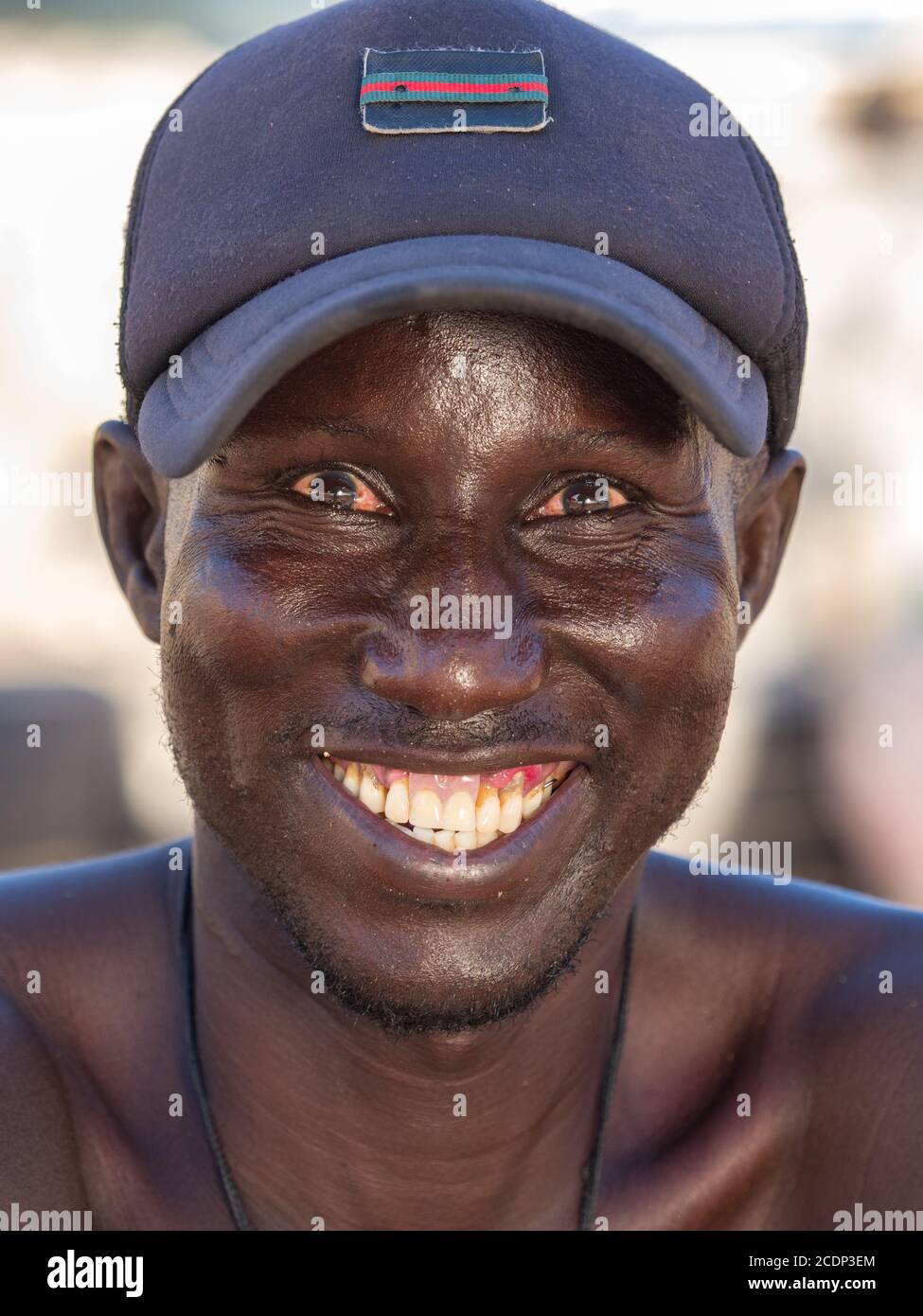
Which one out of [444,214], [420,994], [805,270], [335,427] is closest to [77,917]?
[420,994]

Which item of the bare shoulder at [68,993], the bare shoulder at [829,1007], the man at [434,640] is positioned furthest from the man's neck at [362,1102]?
the bare shoulder at [829,1007]

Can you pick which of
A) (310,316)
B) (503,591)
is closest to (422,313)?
(310,316)

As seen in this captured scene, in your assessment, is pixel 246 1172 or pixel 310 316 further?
pixel 246 1172

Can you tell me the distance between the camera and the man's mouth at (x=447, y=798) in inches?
83.0

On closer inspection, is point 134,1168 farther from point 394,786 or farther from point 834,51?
point 834,51

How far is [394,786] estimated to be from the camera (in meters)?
2.11

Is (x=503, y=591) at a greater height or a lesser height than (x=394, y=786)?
greater

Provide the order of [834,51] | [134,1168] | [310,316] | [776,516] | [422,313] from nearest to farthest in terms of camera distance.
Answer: [310,316] → [422,313] → [134,1168] → [776,516] → [834,51]

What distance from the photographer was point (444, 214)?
6.16 ft

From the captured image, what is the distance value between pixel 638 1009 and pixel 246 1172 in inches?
26.1

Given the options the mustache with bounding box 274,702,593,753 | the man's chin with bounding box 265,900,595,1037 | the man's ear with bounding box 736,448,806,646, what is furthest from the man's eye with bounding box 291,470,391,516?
the man's ear with bounding box 736,448,806,646

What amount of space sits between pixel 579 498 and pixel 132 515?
30.9 inches

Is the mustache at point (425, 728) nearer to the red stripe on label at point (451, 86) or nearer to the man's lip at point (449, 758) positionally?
the man's lip at point (449, 758)

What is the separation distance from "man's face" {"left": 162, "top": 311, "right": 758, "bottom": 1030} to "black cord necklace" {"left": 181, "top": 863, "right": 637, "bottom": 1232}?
0.38m
